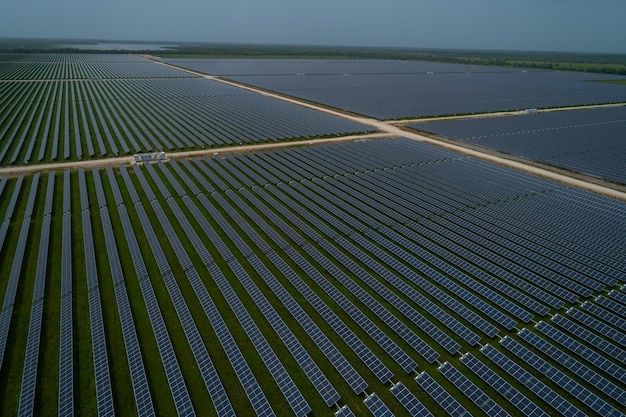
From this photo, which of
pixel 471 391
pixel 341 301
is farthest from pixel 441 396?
pixel 341 301

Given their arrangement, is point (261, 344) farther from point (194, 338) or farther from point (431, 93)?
point (431, 93)

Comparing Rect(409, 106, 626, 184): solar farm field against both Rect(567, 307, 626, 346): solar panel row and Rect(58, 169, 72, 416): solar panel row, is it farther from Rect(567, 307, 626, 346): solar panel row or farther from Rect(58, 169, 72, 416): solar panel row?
Rect(58, 169, 72, 416): solar panel row

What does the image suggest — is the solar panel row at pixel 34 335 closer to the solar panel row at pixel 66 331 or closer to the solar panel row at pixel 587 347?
the solar panel row at pixel 66 331

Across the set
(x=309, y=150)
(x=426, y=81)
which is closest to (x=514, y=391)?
(x=309, y=150)

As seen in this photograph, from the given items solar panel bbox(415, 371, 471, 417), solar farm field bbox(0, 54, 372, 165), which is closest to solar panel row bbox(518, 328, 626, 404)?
solar panel bbox(415, 371, 471, 417)

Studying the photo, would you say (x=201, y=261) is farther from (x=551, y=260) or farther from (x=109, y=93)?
(x=109, y=93)

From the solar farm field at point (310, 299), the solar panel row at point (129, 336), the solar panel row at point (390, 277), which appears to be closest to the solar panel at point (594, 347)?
the solar farm field at point (310, 299)
